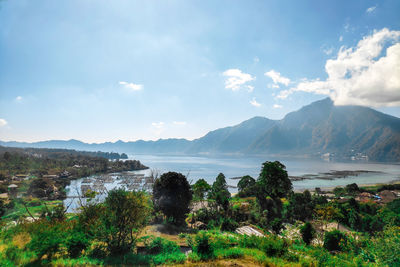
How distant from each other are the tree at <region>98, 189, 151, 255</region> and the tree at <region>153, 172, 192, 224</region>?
8.77m

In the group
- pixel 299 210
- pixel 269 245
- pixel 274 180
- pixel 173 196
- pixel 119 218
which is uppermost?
pixel 119 218

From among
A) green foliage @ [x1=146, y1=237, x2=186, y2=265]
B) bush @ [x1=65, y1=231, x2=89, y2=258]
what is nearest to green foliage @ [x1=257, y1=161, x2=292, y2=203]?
green foliage @ [x1=146, y1=237, x2=186, y2=265]

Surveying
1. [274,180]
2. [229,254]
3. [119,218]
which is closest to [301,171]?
[274,180]

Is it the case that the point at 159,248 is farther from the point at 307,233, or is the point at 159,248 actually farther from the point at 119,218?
the point at 307,233

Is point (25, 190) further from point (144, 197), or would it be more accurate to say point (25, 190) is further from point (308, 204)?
point (308, 204)

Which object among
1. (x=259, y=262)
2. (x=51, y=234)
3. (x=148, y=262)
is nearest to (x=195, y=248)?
(x=148, y=262)

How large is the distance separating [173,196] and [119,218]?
9619mm

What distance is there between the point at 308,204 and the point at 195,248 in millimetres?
31857

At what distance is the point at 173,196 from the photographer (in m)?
17.6

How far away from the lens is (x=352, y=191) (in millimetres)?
51375

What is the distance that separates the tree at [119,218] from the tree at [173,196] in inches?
345

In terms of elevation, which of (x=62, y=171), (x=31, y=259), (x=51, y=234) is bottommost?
(x=62, y=171)

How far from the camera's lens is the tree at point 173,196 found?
56.9 feet

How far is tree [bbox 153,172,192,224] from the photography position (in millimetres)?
17328
